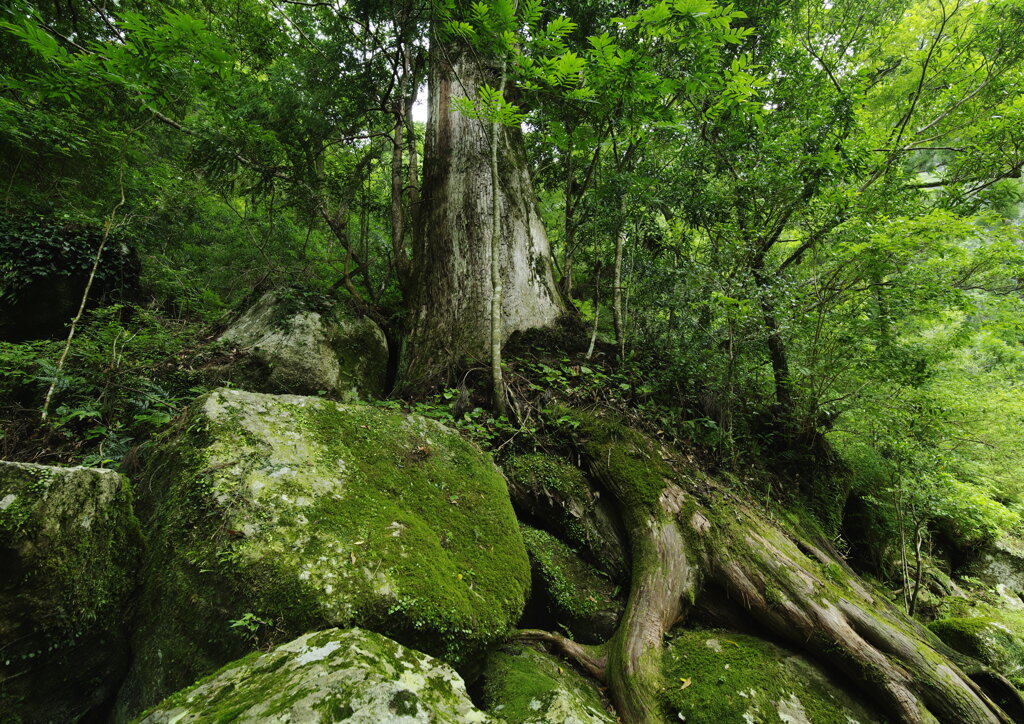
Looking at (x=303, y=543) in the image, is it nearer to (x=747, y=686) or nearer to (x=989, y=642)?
(x=747, y=686)

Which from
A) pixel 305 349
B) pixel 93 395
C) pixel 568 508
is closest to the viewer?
pixel 93 395

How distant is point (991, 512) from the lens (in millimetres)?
4484

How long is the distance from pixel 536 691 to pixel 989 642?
19.4 feet

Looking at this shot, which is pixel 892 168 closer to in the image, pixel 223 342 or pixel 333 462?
pixel 333 462

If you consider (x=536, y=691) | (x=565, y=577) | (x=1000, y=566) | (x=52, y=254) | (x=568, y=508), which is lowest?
(x=1000, y=566)

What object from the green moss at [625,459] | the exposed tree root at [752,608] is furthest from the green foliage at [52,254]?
the exposed tree root at [752,608]

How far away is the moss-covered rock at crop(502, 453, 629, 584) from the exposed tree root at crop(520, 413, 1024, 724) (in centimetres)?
20

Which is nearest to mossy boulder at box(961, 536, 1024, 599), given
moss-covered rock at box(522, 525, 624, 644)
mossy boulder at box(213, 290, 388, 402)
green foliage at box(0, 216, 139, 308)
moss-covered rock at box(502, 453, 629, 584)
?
moss-covered rock at box(502, 453, 629, 584)

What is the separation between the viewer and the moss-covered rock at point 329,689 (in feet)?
3.77

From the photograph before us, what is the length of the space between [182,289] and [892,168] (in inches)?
448

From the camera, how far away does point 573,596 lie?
3.02m

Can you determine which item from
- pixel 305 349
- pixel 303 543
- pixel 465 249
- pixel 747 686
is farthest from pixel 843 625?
pixel 305 349

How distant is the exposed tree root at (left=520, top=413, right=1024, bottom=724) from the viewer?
248 centimetres

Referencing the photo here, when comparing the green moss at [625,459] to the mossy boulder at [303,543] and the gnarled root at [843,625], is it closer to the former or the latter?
the gnarled root at [843,625]
